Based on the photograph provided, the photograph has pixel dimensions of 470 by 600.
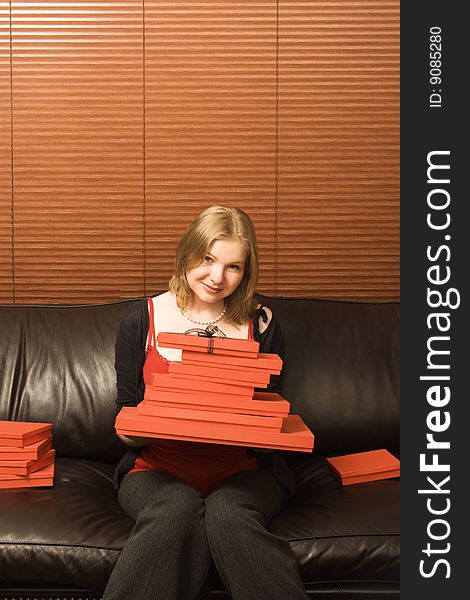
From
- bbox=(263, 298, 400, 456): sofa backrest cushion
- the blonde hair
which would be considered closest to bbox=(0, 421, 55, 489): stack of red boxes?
the blonde hair

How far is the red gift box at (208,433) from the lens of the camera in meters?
1.83

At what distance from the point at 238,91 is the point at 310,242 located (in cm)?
69

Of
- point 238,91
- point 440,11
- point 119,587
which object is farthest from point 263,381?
point 238,91

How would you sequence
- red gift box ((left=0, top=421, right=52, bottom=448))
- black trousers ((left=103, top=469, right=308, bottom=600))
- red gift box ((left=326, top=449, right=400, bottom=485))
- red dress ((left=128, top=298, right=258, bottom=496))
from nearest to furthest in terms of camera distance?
black trousers ((left=103, top=469, right=308, bottom=600))
red dress ((left=128, top=298, right=258, bottom=496))
red gift box ((left=0, top=421, right=52, bottom=448))
red gift box ((left=326, top=449, right=400, bottom=485))

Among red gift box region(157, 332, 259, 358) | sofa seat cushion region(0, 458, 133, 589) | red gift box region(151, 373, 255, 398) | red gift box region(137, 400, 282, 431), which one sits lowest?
sofa seat cushion region(0, 458, 133, 589)

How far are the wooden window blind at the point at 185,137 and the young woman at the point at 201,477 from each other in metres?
0.91

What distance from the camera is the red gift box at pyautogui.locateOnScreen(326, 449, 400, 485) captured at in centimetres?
221

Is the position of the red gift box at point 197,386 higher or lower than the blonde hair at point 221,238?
lower

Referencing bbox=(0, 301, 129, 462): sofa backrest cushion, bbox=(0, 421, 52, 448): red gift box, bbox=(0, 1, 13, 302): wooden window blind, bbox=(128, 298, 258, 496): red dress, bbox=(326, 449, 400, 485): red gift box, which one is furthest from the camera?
bbox=(0, 1, 13, 302): wooden window blind

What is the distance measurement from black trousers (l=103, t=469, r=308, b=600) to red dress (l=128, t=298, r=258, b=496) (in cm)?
11

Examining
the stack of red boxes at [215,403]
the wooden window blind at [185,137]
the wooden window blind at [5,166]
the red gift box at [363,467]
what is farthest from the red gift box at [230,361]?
the wooden window blind at [5,166]

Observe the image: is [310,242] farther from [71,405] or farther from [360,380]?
[71,405]

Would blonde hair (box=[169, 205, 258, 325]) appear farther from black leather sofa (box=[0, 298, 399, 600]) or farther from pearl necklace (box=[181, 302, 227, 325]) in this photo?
black leather sofa (box=[0, 298, 399, 600])

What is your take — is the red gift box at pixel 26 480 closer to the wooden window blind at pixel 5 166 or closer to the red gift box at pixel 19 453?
the red gift box at pixel 19 453
